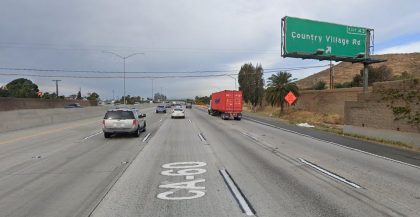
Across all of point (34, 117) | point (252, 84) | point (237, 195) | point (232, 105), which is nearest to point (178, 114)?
point (232, 105)

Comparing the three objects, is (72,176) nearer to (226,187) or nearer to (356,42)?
(226,187)

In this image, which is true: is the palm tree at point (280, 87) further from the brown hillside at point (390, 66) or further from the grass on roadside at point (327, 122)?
the brown hillside at point (390, 66)

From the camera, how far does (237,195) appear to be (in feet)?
28.1

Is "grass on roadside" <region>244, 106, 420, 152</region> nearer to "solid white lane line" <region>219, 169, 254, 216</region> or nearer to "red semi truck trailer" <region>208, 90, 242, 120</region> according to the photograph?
"red semi truck trailer" <region>208, 90, 242, 120</region>

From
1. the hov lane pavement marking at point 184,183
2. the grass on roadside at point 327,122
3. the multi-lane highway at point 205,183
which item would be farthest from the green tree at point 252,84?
the hov lane pavement marking at point 184,183

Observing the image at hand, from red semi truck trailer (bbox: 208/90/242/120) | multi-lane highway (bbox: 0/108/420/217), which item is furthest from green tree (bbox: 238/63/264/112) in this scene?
multi-lane highway (bbox: 0/108/420/217)

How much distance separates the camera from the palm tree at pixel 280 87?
60094mm

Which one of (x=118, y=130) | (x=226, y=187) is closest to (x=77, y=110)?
(x=118, y=130)

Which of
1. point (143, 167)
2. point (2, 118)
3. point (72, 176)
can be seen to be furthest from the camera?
point (2, 118)

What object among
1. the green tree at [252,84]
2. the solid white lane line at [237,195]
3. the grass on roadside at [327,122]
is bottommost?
the grass on roadside at [327,122]

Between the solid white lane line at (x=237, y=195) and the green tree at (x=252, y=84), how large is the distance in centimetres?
8072

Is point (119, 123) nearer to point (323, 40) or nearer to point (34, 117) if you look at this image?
point (34, 117)

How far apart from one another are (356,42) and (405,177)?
22949mm

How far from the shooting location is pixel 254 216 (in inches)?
273
